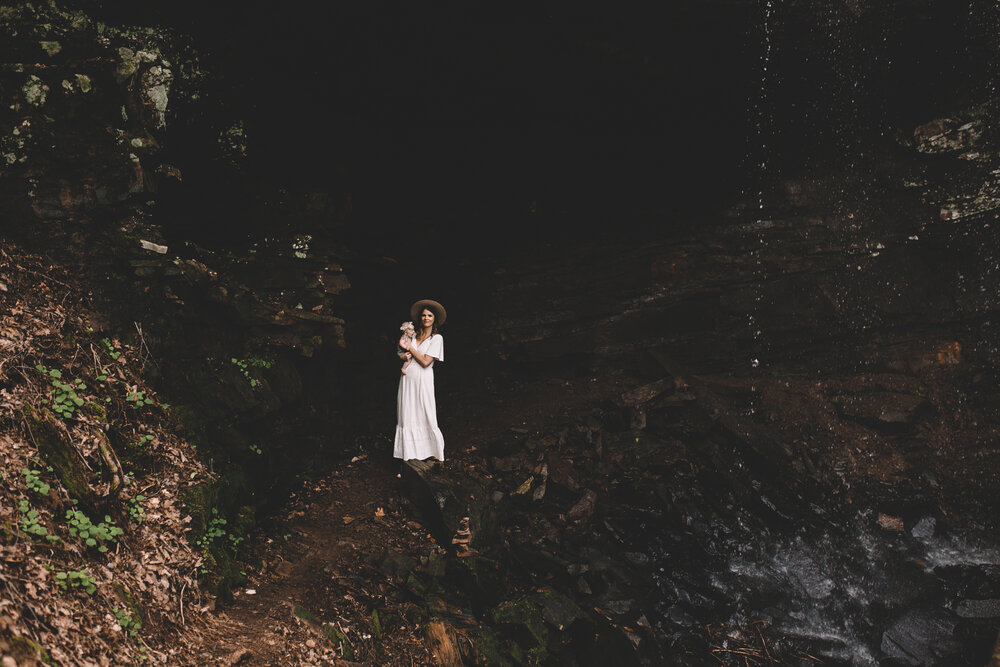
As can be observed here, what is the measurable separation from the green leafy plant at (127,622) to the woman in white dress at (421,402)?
142 inches

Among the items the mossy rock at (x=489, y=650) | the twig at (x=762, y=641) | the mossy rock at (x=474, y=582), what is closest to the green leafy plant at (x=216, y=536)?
the mossy rock at (x=474, y=582)

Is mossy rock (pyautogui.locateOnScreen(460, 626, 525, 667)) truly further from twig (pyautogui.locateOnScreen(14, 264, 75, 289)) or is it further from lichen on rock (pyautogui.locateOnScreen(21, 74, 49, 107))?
lichen on rock (pyautogui.locateOnScreen(21, 74, 49, 107))

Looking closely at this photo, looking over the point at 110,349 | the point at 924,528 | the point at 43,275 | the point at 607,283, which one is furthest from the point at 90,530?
the point at 924,528

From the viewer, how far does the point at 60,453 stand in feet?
13.4

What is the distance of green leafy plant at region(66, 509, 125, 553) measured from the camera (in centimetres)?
382

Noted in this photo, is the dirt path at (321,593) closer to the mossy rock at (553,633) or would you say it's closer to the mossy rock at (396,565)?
the mossy rock at (396,565)

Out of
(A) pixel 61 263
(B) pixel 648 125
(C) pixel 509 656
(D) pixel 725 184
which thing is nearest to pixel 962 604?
(C) pixel 509 656

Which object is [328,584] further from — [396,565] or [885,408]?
[885,408]

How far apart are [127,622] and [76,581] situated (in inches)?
17.1

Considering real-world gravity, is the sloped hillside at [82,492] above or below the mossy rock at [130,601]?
above

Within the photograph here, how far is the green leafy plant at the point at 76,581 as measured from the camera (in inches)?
136

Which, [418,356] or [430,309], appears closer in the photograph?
[418,356]

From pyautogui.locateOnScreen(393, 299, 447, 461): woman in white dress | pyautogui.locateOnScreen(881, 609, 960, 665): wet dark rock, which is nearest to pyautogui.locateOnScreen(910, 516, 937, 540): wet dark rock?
pyautogui.locateOnScreen(881, 609, 960, 665): wet dark rock

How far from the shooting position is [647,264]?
410 inches
